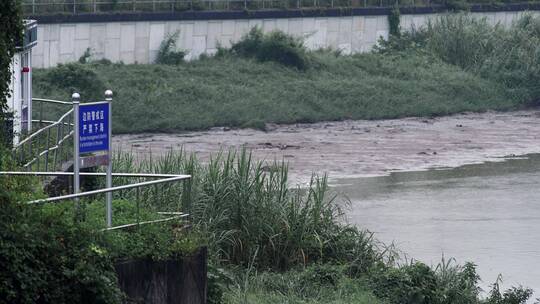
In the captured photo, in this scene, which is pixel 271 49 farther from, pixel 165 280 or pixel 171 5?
pixel 165 280

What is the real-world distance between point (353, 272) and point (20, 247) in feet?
30.7

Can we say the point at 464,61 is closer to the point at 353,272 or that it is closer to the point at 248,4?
the point at 248,4

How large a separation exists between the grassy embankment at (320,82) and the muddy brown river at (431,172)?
860mm

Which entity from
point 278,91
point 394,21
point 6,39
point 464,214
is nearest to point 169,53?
point 278,91

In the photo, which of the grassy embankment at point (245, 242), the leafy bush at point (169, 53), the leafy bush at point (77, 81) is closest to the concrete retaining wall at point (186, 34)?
the leafy bush at point (169, 53)

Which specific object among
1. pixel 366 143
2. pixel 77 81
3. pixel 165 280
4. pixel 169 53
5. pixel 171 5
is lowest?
pixel 366 143

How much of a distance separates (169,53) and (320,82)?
5.83 meters

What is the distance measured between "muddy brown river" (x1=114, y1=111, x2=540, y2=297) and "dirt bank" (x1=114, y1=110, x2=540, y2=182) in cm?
3

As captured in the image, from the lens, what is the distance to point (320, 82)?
154 ft

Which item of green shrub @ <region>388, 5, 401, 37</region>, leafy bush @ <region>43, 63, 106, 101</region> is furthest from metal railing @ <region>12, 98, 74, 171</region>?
green shrub @ <region>388, 5, 401, 37</region>

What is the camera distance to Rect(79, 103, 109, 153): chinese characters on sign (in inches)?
511

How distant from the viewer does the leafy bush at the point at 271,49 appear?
47.7m

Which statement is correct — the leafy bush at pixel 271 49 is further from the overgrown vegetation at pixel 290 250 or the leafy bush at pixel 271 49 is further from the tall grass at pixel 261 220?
the tall grass at pixel 261 220

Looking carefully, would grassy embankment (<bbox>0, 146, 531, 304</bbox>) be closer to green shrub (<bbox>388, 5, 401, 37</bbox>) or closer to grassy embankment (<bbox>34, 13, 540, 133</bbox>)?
grassy embankment (<bbox>34, 13, 540, 133</bbox>)
